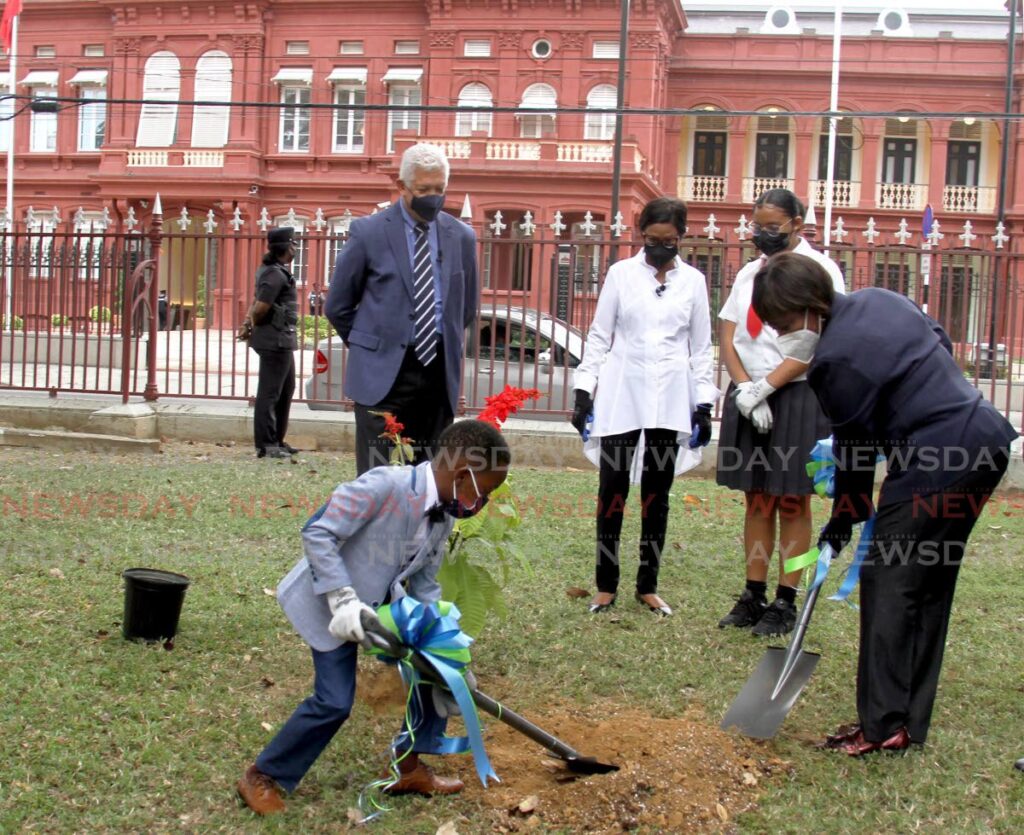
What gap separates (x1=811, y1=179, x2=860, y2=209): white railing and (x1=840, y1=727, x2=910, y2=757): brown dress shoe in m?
35.7

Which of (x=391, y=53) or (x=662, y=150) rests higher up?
(x=391, y=53)

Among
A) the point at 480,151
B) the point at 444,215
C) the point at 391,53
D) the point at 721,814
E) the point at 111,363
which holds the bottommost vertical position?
the point at 721,814

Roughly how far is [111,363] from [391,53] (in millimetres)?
26795

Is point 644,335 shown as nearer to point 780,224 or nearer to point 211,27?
point 780,224

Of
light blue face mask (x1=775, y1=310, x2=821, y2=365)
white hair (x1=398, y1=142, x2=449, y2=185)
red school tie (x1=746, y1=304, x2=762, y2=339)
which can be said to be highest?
white hair (x1=398, y1=142, x2=449, y2=185)

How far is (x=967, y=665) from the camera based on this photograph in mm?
5031

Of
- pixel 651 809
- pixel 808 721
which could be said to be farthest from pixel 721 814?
pixel 808 721

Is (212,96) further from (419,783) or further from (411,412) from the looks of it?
(419,783)

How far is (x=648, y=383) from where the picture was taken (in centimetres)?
545

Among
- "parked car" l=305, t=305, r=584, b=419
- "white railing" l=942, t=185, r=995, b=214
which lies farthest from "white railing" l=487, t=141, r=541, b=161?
"parked car" l=305, t=305, r=584, b=419

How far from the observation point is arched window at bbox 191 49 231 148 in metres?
35.8

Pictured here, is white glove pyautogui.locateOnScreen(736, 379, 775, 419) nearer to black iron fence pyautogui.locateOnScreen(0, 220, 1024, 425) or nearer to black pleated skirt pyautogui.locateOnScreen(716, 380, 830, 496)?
black pleated skirt pyautogui.locateOnScreen(716, 380, 830, 496)

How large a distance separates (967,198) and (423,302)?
36.5 m

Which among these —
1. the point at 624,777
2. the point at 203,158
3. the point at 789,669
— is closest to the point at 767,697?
the point at 789,669
